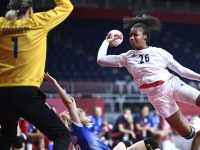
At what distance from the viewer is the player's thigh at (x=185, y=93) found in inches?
190

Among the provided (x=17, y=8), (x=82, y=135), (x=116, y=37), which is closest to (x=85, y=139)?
(x=82, y=135)

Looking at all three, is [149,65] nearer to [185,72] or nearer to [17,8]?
[185,72]

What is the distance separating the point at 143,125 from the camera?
1001cm

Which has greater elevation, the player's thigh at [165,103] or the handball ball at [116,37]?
the handball ball at [116,37]

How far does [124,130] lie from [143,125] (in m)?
0.69

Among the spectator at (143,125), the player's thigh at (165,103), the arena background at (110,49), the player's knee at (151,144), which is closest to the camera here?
the player's knee at (151,144)

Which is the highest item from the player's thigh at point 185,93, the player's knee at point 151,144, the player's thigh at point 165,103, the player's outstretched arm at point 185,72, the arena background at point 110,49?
the player's outstretched arm at point 185,72

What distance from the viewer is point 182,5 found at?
23.2 m

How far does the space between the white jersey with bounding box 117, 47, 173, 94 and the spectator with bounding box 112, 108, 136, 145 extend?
4721 mm

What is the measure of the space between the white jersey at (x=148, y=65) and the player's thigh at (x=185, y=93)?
7.6 inches

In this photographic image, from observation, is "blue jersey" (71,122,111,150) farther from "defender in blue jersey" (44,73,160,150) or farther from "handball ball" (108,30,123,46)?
"handball ball" (108,30,123,46)

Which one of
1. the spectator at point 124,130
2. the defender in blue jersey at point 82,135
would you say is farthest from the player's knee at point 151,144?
the spectator at point 124,130

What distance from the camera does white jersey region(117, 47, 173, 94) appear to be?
16.0 ft

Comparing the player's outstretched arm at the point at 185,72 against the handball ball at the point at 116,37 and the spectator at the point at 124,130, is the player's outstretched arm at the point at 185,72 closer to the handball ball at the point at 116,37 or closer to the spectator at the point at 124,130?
the handball ball at the point at 116,37
